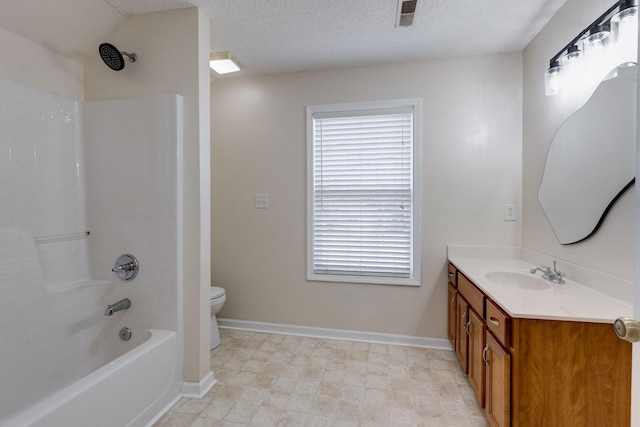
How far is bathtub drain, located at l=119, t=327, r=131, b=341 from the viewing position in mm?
1926

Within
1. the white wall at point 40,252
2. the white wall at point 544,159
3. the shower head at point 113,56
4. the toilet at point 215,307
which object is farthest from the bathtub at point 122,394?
the white wall at point 544,159

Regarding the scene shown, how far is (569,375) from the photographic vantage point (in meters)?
1.23

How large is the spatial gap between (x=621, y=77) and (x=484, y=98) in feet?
3.60

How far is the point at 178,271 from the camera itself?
1.88m

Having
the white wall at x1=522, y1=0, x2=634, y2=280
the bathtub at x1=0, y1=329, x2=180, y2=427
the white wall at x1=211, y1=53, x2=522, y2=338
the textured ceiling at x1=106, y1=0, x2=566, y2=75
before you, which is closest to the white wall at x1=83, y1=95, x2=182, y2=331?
the bathtub at x1=0, y1=329, x2=180, y2=427

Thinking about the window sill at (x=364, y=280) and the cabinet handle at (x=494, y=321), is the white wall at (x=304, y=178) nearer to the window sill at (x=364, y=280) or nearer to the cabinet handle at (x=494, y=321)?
the window sill at (x=364, y=280)

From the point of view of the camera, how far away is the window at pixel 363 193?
258cm

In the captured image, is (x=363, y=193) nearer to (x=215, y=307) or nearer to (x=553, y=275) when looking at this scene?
(x=553, y=275)

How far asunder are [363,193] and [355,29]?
1.26 meters

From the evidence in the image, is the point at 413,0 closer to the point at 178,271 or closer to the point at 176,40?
the point at 176,40

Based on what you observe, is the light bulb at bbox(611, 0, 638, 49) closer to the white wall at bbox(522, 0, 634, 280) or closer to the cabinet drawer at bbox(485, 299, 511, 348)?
the white wall at bbox(522, 0, 634, 280)

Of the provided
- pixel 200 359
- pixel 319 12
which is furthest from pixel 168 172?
pixel 319 12

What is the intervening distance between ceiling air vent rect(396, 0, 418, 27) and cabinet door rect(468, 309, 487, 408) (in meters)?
1.91

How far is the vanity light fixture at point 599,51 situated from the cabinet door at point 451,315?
1508 mm
